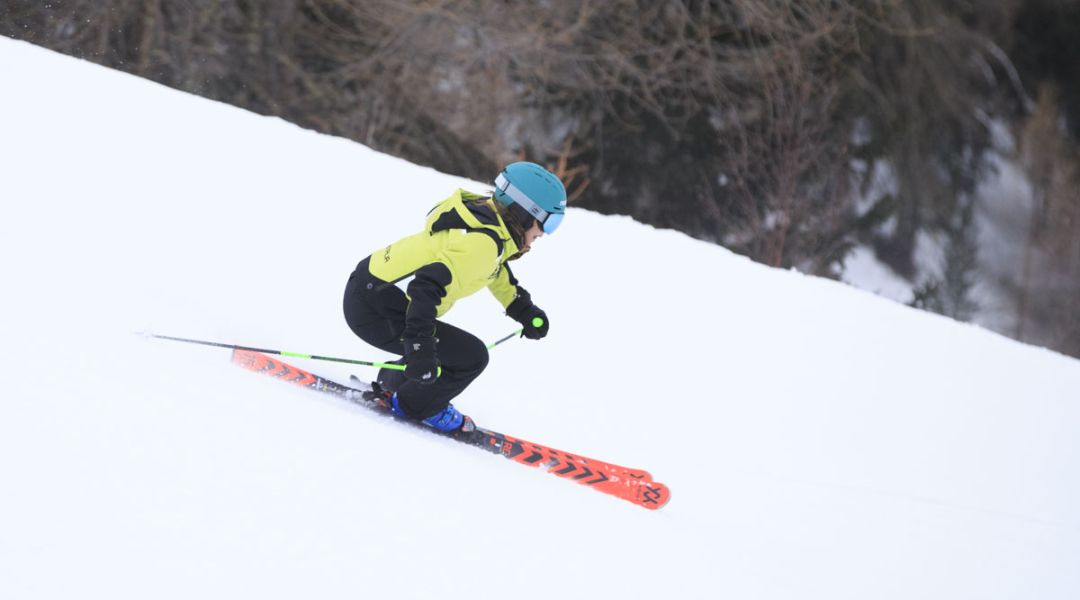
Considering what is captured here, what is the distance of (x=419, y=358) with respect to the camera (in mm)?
3727

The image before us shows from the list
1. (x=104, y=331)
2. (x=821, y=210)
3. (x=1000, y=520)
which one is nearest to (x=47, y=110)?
(x=104, y=331)

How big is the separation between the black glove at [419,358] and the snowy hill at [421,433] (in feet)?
0.88

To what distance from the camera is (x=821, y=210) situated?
1290 centimetres

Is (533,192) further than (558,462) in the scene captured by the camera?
No

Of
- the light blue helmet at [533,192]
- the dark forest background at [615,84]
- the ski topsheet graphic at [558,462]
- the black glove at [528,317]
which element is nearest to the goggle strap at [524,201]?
the light blue helmet at [533,192]

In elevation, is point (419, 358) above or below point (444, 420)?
above

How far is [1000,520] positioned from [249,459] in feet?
15.1

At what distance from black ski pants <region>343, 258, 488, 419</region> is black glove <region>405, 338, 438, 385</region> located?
328mm

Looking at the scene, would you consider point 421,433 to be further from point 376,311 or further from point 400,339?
point 376,311

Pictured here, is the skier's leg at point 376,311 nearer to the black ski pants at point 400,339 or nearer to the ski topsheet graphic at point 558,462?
the black ski pants at point 400,339

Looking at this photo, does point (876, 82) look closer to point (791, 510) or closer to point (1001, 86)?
point (1001, 86)

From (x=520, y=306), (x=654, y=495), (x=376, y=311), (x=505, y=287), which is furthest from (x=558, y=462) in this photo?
(x=376, y=311)

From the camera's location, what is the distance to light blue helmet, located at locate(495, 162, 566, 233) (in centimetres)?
387

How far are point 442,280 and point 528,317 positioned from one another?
95 centimetres
